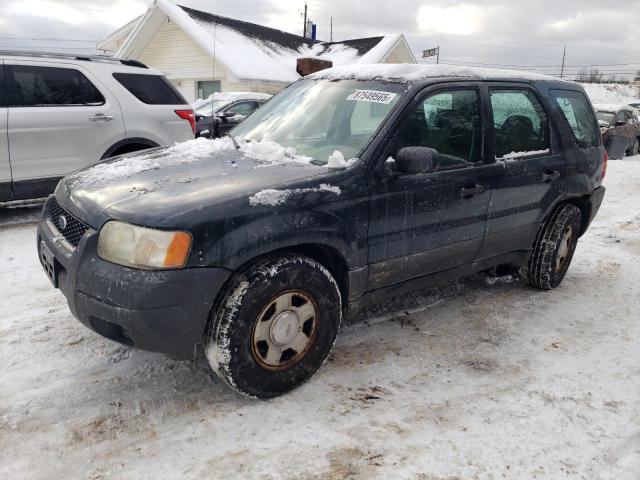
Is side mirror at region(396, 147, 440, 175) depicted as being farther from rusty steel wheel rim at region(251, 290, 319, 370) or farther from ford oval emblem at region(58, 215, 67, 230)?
ford oval emblem at region(58, 215, 67, 230)

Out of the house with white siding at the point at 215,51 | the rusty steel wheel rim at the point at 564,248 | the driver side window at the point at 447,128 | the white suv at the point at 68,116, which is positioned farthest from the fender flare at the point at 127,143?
the house with white siding at the point at 215,51

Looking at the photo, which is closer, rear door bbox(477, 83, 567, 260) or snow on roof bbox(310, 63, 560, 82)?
snow on roof bbox(310, 63, 560, 82)

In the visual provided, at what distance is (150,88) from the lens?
6672 millimetres

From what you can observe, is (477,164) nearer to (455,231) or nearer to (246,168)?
(455,231)

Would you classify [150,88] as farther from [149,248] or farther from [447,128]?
[149,248]

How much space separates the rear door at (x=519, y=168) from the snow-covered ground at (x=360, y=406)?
2.22ft

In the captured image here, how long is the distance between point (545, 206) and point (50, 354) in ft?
12.1

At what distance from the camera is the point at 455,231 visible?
3545 millimetres

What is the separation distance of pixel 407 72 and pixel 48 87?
14.5 feet

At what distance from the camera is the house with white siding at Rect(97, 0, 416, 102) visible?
67.2ft

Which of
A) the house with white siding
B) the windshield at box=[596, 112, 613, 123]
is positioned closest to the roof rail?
the house with white siding

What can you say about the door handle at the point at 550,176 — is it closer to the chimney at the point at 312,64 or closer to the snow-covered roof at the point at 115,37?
the chimney at the point at 312,64

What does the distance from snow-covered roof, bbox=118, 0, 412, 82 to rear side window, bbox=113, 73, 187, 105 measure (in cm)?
1274

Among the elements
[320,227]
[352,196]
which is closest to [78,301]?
[320,227]
